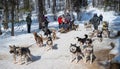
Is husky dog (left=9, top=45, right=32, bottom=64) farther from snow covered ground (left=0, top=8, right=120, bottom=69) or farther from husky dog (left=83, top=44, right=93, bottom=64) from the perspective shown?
husky dog (left=83, top=44, right=93, bottom=64)

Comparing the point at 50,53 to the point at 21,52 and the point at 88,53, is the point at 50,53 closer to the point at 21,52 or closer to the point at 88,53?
the point at 21,52

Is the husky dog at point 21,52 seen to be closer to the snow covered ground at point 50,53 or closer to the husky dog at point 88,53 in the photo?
the snow covered ground at point 50,53

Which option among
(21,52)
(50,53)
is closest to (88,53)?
(50,53)

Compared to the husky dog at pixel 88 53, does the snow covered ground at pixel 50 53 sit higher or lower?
lower

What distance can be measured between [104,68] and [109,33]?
22.6ft

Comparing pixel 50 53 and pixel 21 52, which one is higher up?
pixel 21 52

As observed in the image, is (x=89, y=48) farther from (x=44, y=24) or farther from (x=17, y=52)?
(x=44, y=24)

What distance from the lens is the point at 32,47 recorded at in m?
20.6

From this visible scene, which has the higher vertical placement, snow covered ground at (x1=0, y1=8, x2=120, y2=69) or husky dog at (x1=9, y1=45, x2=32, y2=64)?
husky dog at (x1=9, y1=45, x2=32, y2=64)

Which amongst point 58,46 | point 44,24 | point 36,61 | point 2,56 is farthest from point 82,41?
point 44,24

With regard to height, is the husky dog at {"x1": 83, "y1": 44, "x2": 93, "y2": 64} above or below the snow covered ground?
above

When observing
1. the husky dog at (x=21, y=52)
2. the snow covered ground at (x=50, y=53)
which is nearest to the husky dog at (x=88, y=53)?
the snow covered ground at (x=50, y=53)

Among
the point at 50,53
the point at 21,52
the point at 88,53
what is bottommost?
the point at 50,53

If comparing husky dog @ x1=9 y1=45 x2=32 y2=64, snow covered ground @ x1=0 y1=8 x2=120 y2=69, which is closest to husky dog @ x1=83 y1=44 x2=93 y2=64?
snow covered ground @ x1=0 y1=8 x2=120 y2=69
